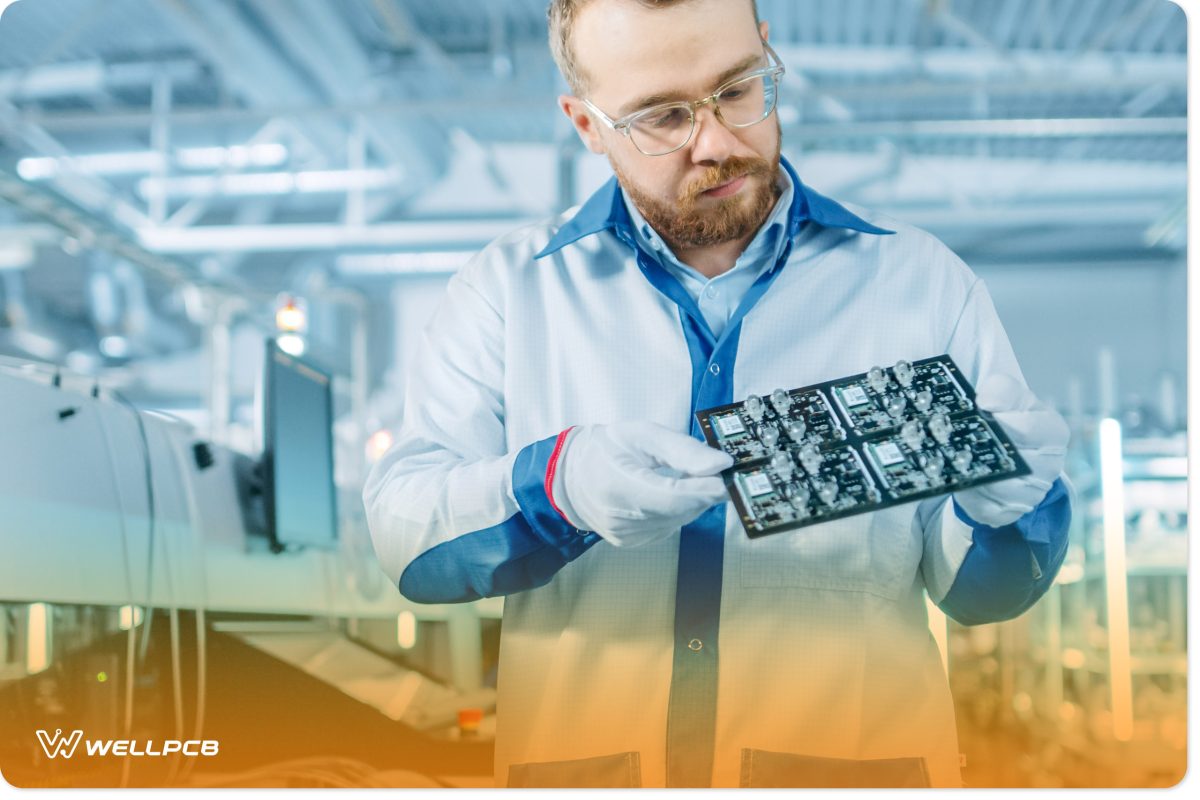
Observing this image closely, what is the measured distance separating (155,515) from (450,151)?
14.4 feet

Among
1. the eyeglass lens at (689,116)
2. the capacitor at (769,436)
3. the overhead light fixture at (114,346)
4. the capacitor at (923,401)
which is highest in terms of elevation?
the overhead light fixture at (114,346)

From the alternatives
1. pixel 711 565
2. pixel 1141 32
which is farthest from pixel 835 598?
pixel 1141 32

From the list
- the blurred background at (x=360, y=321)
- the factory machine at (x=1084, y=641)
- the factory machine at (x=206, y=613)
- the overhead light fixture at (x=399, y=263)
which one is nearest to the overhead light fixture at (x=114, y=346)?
the blurred background at (x=360, y=321)

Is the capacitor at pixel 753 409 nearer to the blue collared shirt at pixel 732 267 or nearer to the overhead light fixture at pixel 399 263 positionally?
the blue collared shirt at pixel 732 267

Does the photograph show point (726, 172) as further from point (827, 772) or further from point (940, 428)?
point (827, 772)

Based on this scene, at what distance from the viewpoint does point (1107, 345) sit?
5195 millimetres

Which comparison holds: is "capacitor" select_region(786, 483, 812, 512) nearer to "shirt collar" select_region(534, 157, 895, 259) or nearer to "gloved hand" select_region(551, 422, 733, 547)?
"gloved hand" select_region(551, 422, 733, 547)

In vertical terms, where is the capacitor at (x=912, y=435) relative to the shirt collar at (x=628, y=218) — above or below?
below

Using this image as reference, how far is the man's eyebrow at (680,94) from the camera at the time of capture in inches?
39.1

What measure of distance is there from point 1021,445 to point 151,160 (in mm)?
5784

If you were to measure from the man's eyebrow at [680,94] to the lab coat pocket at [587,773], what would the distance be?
0.62 m

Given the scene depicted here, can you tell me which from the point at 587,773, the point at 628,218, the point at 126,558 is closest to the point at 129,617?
the point at 126,558

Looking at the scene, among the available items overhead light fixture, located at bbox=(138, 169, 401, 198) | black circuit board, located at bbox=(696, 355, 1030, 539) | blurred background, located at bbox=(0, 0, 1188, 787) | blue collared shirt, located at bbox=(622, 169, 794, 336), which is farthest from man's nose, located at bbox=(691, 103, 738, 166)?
overhead light fixture, located at bbox=(138, 169, 401, 198)

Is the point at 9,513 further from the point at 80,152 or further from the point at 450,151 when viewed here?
the point at 80,152
